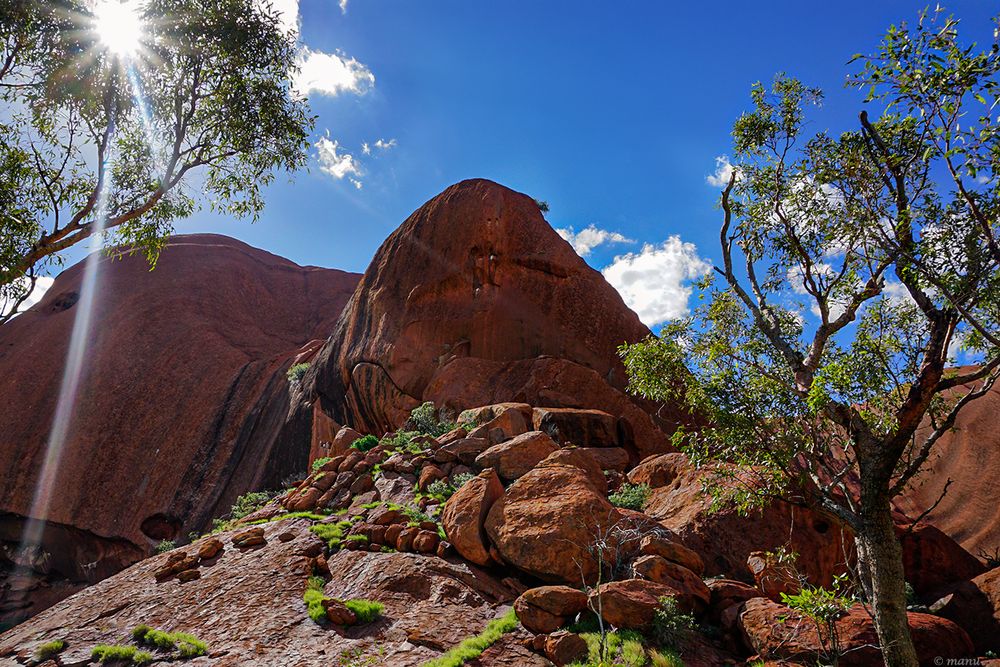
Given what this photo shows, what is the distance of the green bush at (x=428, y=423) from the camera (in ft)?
68.8

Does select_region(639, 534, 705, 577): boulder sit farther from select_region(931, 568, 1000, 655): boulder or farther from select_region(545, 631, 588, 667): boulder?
select_region(931, 568, 1000, 655): boulder

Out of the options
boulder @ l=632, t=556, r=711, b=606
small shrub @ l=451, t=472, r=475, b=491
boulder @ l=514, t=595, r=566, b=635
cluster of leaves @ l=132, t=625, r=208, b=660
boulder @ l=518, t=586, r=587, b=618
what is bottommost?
cluster of leaves @ l=132, t=625, r=208, b=660

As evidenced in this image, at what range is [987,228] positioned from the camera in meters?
6.62

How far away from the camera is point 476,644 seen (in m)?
8.28

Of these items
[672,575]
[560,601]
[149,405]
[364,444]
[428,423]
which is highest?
[149,405]

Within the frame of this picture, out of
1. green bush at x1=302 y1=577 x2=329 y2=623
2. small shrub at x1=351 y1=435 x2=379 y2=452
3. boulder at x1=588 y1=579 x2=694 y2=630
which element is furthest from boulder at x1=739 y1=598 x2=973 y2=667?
small shrub at x1=351 y1=435 x2=379 y2=452

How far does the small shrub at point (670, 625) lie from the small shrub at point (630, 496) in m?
5.28

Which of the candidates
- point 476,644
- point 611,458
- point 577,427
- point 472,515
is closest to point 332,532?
point 472,515

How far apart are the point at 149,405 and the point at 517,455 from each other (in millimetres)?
29766

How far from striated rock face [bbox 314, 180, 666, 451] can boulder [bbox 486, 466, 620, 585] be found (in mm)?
11833

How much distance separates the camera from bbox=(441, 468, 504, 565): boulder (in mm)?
11070

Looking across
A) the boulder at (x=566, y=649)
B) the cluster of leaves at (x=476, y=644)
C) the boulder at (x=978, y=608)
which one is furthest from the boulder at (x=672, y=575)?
the boulder at (x=978, y=608)

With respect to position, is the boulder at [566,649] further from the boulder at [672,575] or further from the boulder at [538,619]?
the boulder at [672,575]

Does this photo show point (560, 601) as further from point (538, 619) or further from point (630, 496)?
point (630, 496)
